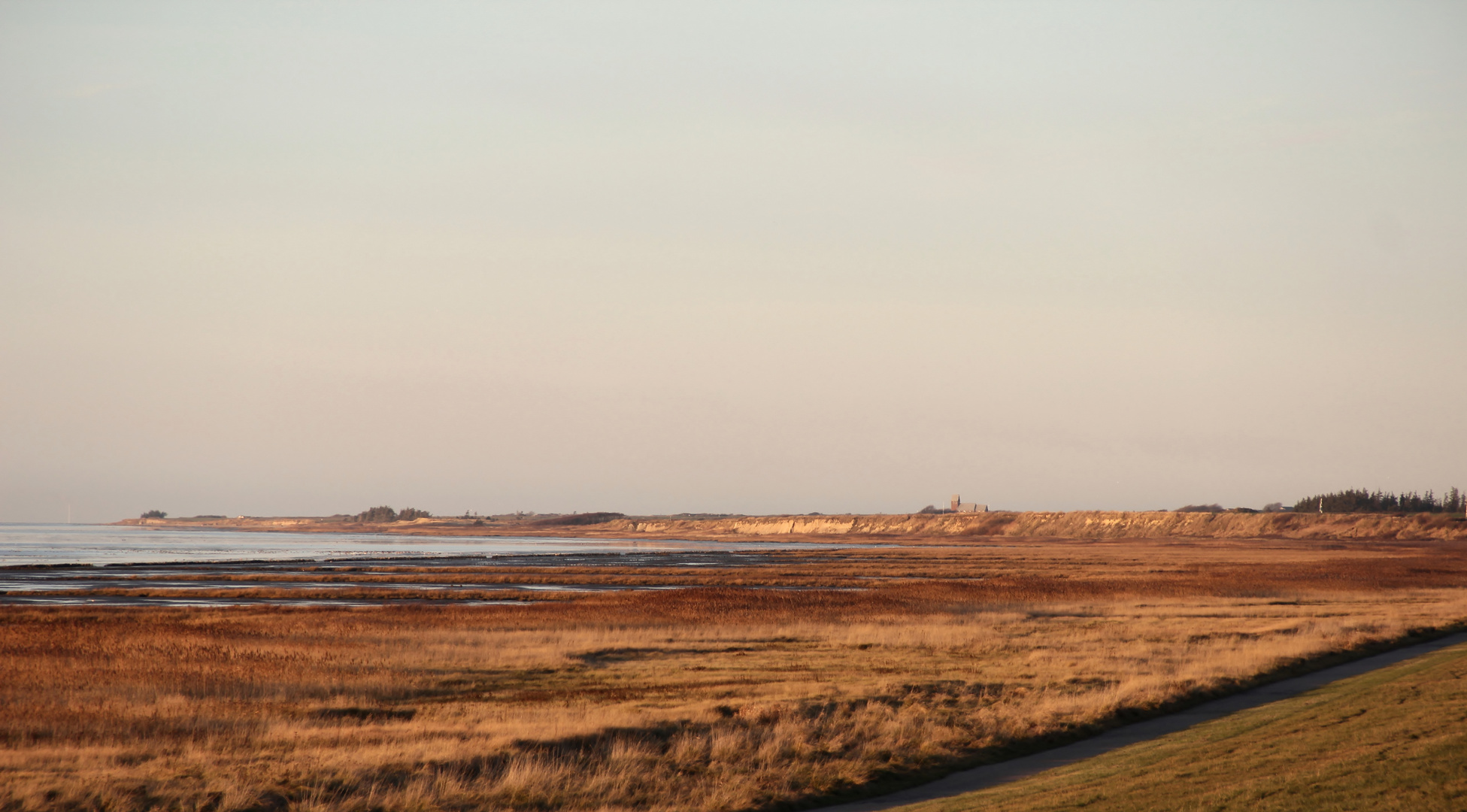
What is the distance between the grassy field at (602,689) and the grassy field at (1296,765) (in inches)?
120

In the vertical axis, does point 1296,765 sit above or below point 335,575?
above

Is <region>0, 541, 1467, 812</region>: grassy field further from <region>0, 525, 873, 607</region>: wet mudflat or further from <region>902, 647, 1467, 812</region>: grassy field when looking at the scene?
<region>0, 525, 873, 607</region>: wet mudflat

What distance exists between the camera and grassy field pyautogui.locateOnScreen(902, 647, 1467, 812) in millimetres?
12352

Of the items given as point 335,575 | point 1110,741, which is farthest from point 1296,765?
point 335,575

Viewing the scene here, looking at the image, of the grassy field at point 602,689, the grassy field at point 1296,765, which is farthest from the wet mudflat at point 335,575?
the grassy field at point 1296,765

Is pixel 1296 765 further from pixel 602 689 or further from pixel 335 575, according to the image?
pixel 335 575

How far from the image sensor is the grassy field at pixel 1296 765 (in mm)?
12352

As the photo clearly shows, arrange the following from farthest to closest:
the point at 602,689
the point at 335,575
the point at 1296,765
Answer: the point at 335,575, the point at 602,689, the point at 1296,765

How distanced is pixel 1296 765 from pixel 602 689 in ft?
55.2

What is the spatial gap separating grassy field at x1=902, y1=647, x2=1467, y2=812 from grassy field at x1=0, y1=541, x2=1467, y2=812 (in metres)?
3.05

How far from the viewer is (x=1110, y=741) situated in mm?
21469

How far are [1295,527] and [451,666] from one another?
18531 cm

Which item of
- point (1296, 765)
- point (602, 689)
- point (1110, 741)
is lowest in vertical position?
point (602, 689)

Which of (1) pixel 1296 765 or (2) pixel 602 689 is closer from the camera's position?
(1) pixel 1296 765
